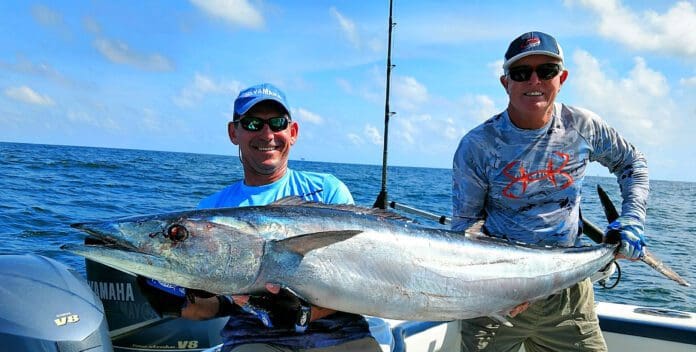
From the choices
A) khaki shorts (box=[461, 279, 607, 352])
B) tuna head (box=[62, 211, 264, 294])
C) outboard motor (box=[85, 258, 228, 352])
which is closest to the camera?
tuna head (box=[62, 211, 264, 294])

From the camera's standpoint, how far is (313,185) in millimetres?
3309

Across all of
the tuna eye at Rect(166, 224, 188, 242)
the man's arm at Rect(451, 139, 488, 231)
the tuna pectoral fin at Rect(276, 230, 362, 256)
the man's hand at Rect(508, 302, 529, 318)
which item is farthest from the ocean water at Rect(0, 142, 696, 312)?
the tuna eye at Rect(166, 224, 188, 242)

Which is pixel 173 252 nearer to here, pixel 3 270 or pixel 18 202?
pixel 3 270

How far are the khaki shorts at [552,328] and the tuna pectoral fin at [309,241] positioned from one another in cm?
141

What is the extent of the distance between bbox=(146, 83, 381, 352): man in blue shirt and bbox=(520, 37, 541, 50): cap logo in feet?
4.37

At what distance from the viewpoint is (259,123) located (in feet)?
10.6

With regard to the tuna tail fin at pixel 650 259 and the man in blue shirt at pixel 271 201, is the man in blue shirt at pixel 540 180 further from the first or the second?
the man in blue shirt at pixel 271 201

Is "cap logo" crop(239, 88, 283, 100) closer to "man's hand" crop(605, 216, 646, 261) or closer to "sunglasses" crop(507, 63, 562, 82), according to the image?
"sunglasses" crop(507, 63, 562, 82)

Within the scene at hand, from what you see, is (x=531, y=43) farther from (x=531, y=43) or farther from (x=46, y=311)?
(x=46, y=311)

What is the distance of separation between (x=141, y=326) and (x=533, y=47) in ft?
12.6

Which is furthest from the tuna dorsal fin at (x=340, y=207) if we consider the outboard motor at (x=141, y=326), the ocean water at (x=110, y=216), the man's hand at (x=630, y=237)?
the outboard motor at (x=141, y=326)

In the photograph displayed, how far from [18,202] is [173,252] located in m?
17.1

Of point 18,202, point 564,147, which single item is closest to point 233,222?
point 564,147

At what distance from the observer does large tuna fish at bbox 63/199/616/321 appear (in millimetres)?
2240
